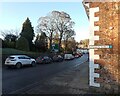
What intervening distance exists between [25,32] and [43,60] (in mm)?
→ 19934

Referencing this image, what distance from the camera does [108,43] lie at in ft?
32.2

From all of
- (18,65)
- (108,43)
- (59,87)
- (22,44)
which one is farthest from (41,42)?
(108,43)

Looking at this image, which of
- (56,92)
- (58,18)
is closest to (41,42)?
(58,18)

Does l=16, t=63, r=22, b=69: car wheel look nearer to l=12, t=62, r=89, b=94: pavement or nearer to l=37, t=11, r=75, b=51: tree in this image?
l=12, t=62, r=89, b=94: pavement

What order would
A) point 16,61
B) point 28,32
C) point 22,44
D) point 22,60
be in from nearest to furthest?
point 16,61, point 22,60, point 22,44, point 28,32

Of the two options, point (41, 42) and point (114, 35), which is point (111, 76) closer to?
point (114, 35)

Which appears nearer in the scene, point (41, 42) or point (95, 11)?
point (95, 11)

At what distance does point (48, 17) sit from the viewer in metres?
64.0

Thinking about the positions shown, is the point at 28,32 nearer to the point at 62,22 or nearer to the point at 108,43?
the point at 62,22

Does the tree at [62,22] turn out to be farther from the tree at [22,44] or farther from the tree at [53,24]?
the tree at [22,44]

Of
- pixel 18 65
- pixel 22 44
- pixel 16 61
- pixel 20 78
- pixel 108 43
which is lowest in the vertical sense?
pixel 20 78

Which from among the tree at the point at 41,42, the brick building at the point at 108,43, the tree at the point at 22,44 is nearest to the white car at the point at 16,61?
the brick building at the point at 108,43

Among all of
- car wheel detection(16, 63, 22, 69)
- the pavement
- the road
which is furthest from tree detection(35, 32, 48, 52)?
the pavement

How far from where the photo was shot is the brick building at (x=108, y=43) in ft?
31.4
